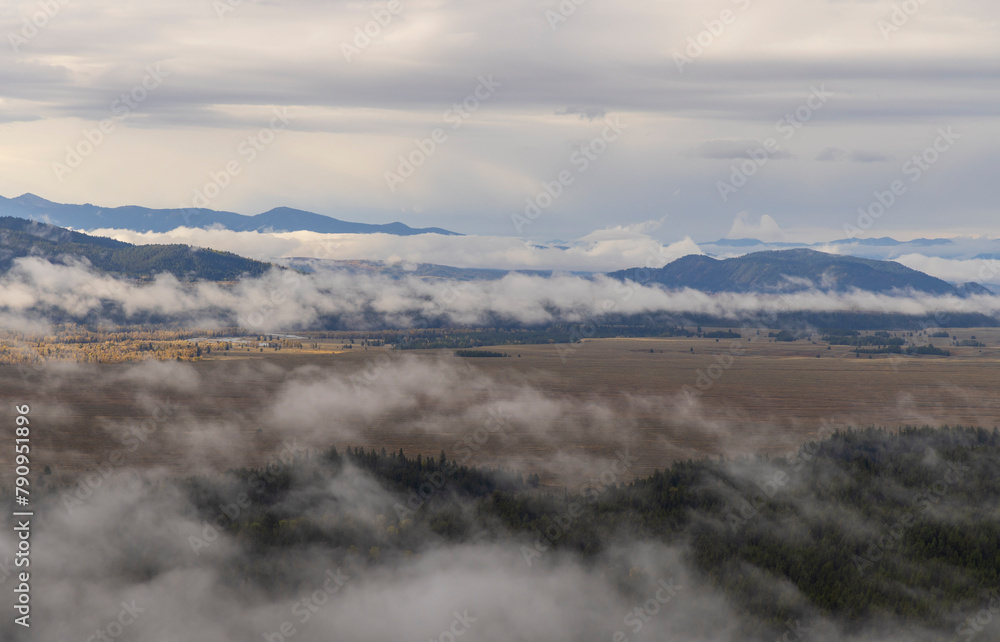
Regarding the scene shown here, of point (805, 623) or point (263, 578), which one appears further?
point (263, 578)

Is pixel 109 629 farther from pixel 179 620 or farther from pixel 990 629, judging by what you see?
pixel 990 629

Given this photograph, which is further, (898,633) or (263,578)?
(263,578)

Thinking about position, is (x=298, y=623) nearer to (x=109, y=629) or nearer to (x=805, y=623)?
(x=109, y=629)

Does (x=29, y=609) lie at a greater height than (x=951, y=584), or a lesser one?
lesser

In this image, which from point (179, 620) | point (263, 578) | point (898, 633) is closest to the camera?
point (898, 633)

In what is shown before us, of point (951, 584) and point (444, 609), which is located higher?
point (951, 584)

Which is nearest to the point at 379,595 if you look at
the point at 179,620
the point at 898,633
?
the point at 179,620

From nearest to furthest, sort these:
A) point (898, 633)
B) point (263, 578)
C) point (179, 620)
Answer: point (898, 633)
point (179, 620)
point (263, 578)

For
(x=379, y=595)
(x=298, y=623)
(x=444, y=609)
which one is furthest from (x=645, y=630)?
(x=298, y=623)
